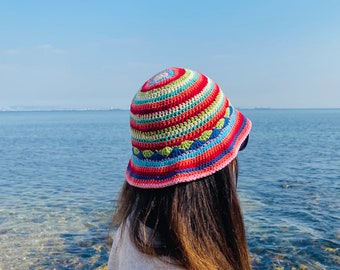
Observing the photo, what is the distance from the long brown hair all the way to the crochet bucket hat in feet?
0.22

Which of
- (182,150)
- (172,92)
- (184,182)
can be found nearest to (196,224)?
(184,182)

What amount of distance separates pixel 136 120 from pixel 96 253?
8839 millimetres

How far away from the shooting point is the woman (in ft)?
5.56

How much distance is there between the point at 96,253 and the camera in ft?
32.9

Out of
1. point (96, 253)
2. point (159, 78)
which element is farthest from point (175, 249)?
point (96, 253)

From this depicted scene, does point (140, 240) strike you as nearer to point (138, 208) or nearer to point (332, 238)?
point (138, 208)

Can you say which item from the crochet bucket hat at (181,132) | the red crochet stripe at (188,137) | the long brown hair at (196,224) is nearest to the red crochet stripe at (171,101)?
the crochet bucket hat at (181,132)

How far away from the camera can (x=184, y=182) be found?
Result: 5.74 feet

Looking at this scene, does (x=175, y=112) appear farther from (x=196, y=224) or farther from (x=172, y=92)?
(x=196, y=224)

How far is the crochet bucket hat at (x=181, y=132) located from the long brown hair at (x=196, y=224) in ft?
0.22

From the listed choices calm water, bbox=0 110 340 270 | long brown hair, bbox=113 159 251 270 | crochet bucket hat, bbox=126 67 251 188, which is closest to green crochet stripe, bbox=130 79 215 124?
crochet bucket hat, bbox=126 67 251 188

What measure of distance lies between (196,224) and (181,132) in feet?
1.33

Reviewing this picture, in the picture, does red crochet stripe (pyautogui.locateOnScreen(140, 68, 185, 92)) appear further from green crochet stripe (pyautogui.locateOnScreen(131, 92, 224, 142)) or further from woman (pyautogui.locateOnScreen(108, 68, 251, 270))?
green crochet stripe (pyautogui.locateOnScreen(131, 92, 224, 142))

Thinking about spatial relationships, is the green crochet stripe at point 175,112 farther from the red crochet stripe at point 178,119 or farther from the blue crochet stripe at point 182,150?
the blue crochet stripe at point 182,150
